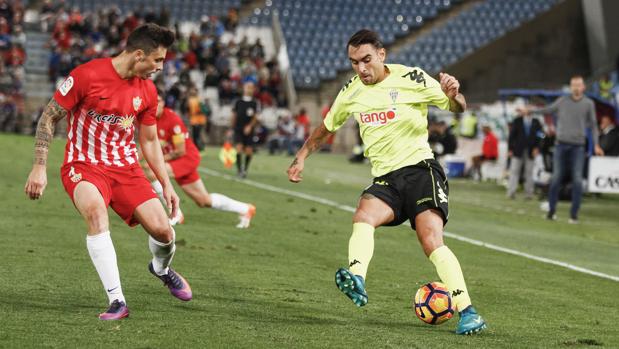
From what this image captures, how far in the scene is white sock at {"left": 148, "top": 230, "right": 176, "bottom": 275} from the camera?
8.53 m

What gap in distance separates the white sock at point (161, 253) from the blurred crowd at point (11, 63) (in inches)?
Result: 1322

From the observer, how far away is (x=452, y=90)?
794 centimetres

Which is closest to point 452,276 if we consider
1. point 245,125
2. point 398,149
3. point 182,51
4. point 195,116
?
point 398,149

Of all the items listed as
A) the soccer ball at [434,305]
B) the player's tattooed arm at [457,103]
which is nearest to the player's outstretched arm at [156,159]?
the soccer ball at [434,305]

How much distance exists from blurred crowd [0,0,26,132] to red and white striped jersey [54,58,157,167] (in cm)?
3386

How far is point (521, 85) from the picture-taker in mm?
46250

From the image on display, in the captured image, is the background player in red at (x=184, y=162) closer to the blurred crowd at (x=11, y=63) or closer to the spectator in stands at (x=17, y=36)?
the blurred crowd at (x=11, y=63)

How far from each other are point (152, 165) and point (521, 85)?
128ft

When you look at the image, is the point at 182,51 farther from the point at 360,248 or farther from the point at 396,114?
the point at 360,248

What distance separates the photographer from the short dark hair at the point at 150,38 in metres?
7.92

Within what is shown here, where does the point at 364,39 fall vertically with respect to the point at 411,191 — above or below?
above

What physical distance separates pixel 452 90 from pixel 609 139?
55.6 feet

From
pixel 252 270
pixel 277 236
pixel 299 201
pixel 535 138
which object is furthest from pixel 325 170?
pixel 252 270

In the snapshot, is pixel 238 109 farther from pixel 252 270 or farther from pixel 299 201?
pixel 252 270
